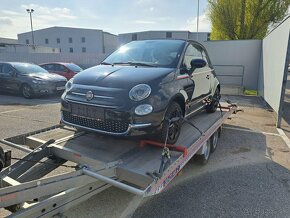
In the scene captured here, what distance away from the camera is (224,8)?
60.8 feet

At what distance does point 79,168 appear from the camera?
2.70m

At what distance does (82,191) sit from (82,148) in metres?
0.83

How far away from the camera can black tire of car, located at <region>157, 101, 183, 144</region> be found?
340 cm

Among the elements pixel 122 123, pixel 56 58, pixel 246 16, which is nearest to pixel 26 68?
pixel 122 123

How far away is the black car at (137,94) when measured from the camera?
3137mm

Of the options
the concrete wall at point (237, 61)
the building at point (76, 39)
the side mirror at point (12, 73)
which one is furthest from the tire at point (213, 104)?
the building at point (76, 39)

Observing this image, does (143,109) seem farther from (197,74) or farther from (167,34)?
(167,34)

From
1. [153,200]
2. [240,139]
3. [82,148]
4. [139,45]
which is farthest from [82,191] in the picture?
[240,139]

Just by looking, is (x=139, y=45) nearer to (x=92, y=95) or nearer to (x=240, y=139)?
(x=92, y=95)

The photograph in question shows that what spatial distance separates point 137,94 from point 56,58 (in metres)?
26.1

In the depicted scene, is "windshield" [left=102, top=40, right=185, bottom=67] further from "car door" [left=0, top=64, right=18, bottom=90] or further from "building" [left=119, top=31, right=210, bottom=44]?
"building" [left=119, top=31, right=210, bottom=44]

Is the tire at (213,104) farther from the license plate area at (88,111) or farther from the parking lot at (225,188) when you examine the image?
the license plate area at (88,111)

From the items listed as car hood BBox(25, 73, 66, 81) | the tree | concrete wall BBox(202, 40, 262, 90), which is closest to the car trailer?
car hood BBox(25, 73, 66, 81)

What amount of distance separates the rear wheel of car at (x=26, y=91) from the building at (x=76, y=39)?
4480cm
